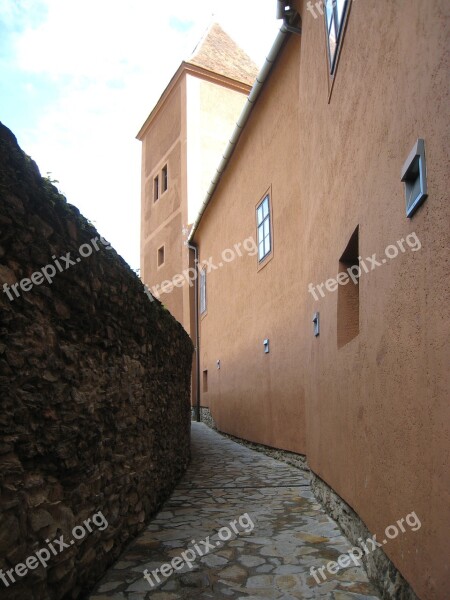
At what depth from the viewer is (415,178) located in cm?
234

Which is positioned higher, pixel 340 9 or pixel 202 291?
pixel 340 9

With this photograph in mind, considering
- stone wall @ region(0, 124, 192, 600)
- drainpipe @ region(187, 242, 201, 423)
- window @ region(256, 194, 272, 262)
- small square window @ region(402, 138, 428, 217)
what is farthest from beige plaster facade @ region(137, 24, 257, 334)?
small square window @ region(402, 138, 428, 217)

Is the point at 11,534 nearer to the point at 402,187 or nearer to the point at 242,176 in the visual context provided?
the point at 402,187

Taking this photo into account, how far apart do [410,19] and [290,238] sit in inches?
203

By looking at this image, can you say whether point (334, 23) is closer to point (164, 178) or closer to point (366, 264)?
point (366, 264)

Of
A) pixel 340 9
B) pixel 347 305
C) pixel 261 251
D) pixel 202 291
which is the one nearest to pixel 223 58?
pixel 202 291

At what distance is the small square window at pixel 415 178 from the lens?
7.13 ft

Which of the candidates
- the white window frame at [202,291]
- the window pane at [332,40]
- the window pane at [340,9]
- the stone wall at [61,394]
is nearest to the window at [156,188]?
the white window frame at [202,291]

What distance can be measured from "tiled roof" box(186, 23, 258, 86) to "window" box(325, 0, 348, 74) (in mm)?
12058

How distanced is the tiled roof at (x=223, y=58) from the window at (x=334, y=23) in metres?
12.1

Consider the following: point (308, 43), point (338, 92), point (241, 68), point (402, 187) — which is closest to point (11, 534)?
point (402, 187)

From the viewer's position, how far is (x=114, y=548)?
3541mm

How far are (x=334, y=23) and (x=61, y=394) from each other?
3875 millimetres

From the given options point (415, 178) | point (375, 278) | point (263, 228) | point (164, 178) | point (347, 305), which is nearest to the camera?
point (415, 178)
